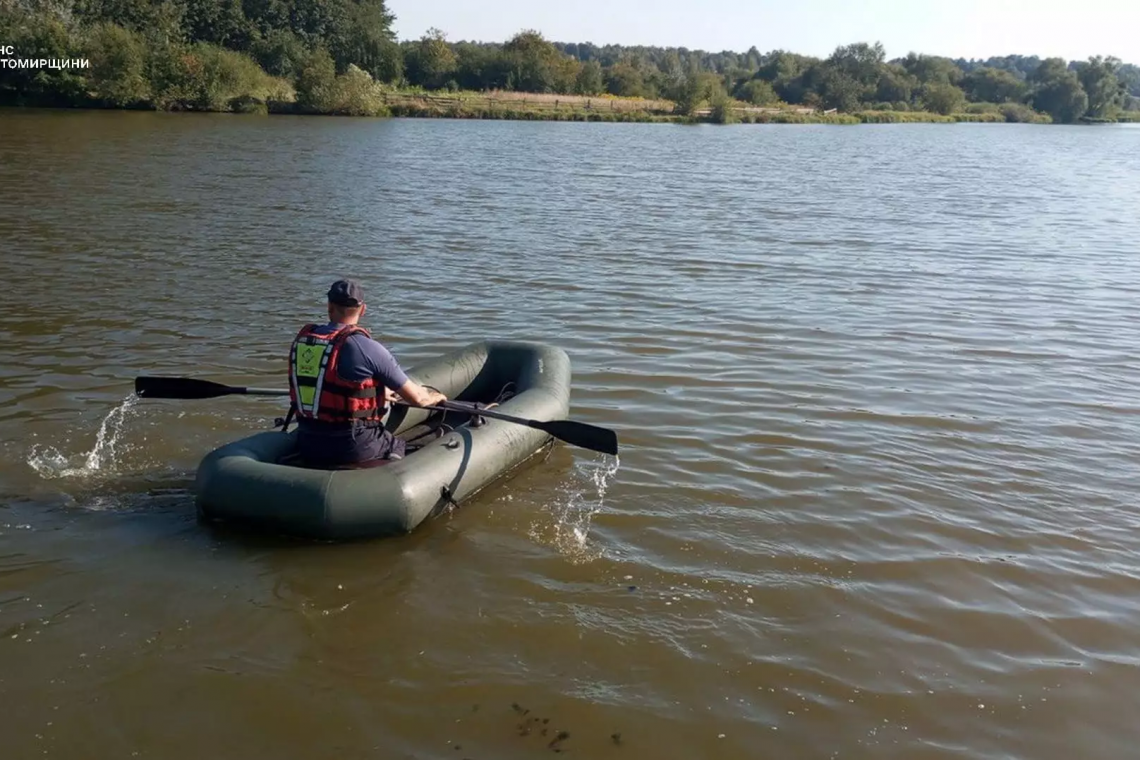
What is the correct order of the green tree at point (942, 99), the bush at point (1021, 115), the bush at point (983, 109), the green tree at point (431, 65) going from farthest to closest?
the bush at point (983, 109) < the bush at point (1021, 115) < the green tree at point (942, 99) < the green tree at point (431, 65)

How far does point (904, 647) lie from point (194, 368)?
225 inches

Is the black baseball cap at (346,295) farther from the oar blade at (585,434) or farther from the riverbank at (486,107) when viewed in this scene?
the riverbank at (486,107)

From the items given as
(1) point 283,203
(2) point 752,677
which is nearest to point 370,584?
(2) point 752,677

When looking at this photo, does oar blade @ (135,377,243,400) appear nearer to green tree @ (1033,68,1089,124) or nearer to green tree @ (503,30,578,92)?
green tree @ (503,30,578,92)


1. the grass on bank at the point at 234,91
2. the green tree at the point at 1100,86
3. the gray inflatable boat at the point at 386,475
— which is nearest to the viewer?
the gray inflatable boat at the point at 386,475

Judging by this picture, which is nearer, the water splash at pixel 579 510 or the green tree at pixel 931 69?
the water splash at pixel 579 510

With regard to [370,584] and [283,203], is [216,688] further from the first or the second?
[283,203]

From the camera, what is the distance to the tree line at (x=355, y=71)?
37.8 meters

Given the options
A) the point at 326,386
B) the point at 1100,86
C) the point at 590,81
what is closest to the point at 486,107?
the point at 590,81

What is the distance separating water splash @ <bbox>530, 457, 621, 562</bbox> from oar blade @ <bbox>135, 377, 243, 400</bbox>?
2.15 m

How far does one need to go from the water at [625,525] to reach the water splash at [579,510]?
3 centimetres

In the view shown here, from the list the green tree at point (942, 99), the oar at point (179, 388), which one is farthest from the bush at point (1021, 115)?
the oar at point (179, 388)

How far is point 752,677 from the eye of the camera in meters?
4.02

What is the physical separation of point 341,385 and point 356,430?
11.4 inches
